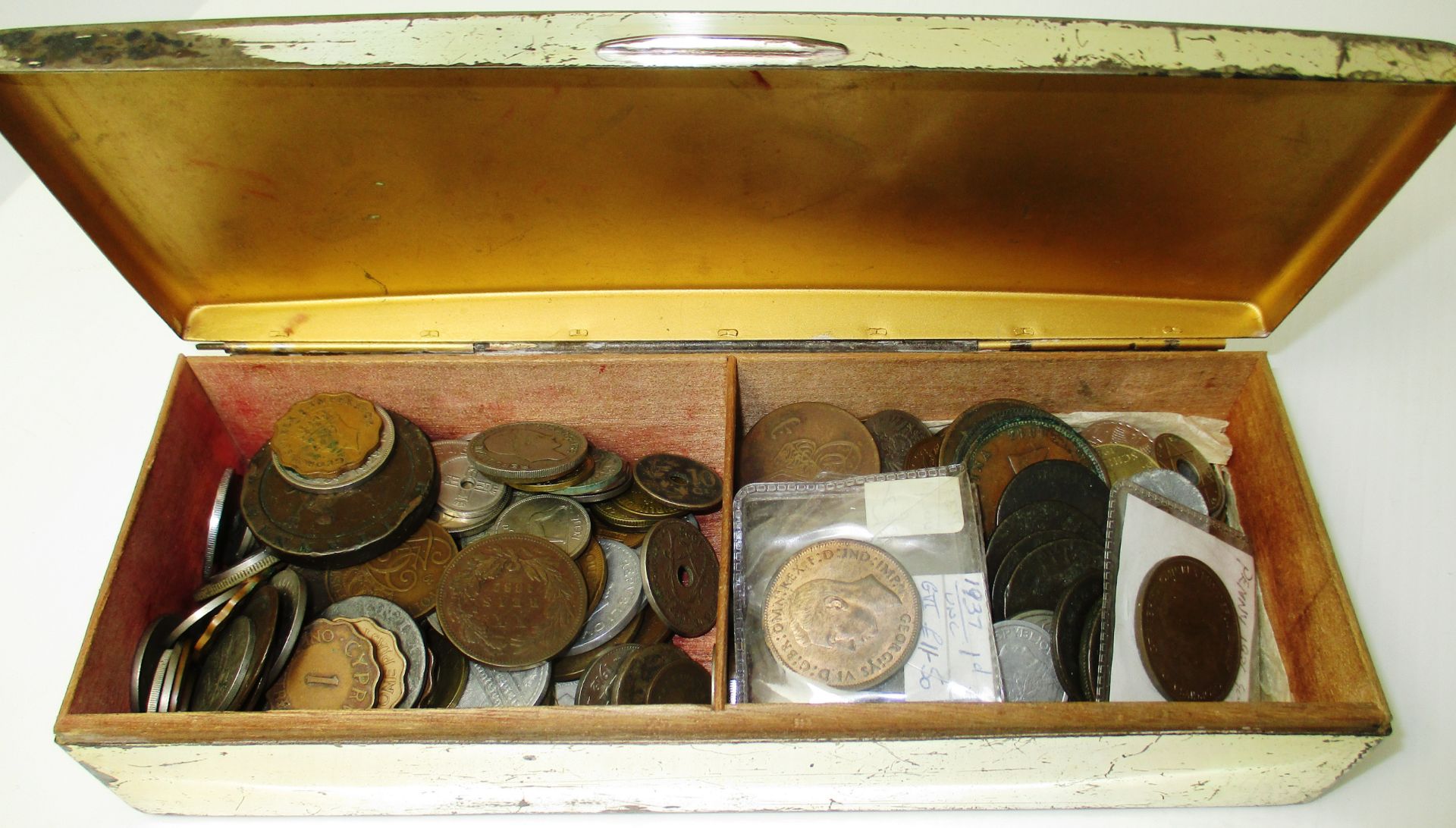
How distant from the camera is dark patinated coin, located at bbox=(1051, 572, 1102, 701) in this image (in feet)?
5.98

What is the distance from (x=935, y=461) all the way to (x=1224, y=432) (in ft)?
2.54

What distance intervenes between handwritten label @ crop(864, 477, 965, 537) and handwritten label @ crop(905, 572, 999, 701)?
14cm

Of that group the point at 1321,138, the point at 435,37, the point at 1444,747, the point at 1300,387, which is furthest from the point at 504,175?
the point at 1444,747

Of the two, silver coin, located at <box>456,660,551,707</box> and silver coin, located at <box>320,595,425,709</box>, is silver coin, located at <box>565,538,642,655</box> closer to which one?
silver coin, located at <box>456,660,551,707</box>

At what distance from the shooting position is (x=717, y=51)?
158 centimetres

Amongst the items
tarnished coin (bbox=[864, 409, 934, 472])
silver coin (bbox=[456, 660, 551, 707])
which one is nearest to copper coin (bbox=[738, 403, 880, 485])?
tarnished coin (bbox=[864, 409, 934, 472])

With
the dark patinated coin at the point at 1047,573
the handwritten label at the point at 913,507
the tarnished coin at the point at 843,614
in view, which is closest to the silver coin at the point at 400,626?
the tarnished coin at the point at 843,614

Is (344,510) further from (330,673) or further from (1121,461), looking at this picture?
(1121,461)

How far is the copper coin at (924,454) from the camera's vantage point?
2180mm

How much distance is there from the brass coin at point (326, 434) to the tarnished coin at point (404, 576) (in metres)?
0.23

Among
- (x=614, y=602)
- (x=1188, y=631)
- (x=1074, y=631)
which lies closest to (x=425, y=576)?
(x=614, y=602)

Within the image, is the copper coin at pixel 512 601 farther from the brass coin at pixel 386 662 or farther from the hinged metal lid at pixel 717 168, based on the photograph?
the hinged metal lid at pixel 717 168

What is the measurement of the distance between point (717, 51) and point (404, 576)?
134cm

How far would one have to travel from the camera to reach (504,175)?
6.31ft
